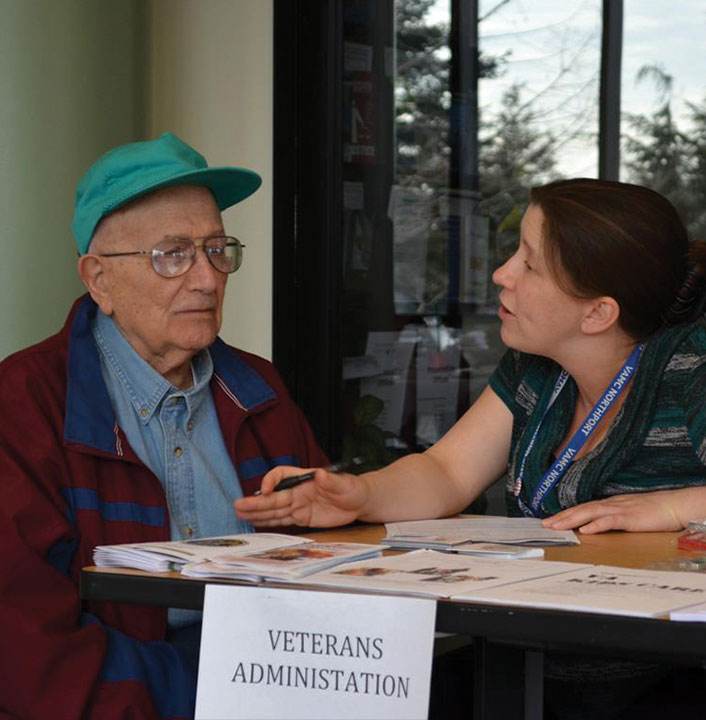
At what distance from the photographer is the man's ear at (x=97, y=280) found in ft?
8.90

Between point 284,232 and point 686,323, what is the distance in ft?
6.15

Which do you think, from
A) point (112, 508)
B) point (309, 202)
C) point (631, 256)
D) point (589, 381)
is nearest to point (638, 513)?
point (589, 381)

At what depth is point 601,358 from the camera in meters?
2.82

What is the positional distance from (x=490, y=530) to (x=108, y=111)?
217cm

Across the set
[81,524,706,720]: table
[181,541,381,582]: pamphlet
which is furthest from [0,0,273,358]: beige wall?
[181,541,381,582]: pamphlet

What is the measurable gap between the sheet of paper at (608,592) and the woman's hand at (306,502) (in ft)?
2.12

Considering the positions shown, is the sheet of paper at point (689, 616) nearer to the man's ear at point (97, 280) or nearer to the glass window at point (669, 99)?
the man's ear at point (97, 280)

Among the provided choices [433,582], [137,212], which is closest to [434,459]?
[137,212]

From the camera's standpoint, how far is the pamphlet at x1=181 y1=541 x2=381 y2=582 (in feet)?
6.11

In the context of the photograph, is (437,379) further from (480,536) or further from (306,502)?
(480,536)

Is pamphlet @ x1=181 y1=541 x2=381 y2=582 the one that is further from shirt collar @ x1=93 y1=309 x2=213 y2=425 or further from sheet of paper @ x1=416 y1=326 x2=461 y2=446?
sheet of paper @ x1=416 y1=326 x2=461 y2=446

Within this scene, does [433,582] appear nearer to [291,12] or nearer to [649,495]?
[649,495]

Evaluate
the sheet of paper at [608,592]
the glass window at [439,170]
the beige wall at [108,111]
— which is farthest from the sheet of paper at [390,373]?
the sheet of paper at [608,592]

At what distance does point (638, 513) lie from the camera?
246 cm
